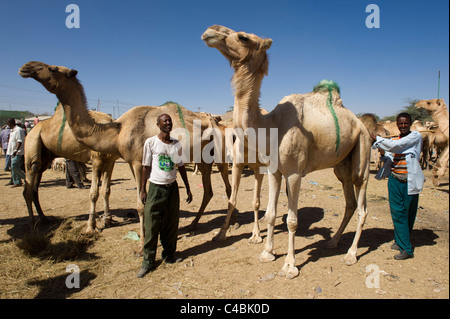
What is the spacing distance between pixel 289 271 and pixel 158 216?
205cm

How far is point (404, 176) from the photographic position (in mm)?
3922

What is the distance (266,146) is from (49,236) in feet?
14.9

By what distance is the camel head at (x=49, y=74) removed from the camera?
433cm

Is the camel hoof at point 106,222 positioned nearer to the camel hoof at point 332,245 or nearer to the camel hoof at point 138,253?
the camel hoof at point 138,253

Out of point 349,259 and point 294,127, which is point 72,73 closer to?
point 294,127

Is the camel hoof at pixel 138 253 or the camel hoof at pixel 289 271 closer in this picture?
the camel hoof at pixel 289 271

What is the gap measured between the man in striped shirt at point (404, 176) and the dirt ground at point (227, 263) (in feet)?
1.35

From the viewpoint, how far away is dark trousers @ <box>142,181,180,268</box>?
3.62 metres

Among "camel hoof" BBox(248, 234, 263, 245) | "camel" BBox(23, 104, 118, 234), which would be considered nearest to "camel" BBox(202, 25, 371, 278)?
"camel hoof" BBox(248, 234, 263, 245)

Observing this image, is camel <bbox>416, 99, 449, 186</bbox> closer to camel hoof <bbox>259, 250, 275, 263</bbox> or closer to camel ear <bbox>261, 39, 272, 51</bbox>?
camel hoof <bbox>259, 250, 275, 263</bbox>

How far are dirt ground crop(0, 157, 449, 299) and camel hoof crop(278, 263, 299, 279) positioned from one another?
0.24ft

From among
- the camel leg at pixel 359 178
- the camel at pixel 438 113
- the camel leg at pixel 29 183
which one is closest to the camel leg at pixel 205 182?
the camel leg at pixel 359 178

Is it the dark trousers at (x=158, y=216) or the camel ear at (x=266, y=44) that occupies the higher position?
the camel ear at (x=266, y=44)
